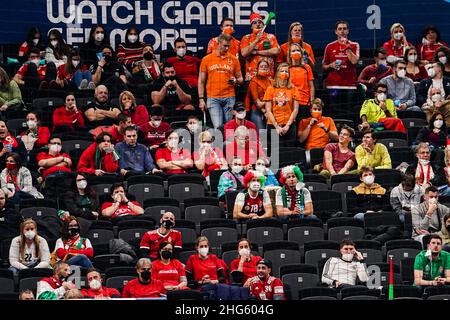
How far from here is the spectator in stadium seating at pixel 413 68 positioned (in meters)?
23.8

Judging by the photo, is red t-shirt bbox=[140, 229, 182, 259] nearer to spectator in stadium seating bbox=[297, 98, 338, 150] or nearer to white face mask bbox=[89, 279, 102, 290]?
white face mask bbox=[89, 279, 102, 290]

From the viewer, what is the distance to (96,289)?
1859 cm

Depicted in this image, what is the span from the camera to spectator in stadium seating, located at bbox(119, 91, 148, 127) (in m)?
22.2

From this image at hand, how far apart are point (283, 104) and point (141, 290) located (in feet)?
13.9

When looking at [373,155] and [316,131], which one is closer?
[373,155]

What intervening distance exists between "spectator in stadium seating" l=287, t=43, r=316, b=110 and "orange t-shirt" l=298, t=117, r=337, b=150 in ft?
2.14

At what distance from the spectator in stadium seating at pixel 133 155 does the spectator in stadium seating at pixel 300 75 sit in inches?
93.0

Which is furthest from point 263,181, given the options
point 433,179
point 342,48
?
point 342,48

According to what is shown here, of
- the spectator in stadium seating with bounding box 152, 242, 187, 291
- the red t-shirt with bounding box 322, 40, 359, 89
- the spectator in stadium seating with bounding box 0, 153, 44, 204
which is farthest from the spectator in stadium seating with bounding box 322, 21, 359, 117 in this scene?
the spectator in stadium seating with bounding box 152, 242, 187, 291

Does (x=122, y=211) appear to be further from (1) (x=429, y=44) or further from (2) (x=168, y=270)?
(1) (x=429, y=44)

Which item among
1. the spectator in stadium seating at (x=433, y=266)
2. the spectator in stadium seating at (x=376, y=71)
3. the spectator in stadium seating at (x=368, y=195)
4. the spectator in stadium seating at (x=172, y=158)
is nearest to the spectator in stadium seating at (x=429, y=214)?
the spectator in stadium seating at (x=368, y=195)

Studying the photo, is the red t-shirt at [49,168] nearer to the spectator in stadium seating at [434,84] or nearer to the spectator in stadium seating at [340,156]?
the spectator in stadium seating at [340,156]

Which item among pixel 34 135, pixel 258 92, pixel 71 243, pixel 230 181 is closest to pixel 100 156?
pixel 34 135

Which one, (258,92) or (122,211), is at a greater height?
(258,92)
